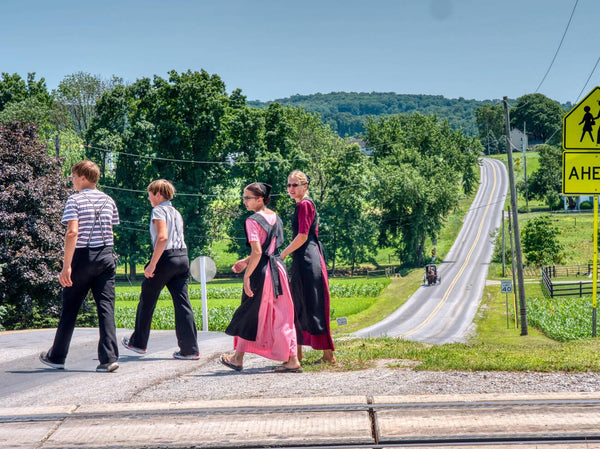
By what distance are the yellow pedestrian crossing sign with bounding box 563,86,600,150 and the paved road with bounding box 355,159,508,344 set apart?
319 inches

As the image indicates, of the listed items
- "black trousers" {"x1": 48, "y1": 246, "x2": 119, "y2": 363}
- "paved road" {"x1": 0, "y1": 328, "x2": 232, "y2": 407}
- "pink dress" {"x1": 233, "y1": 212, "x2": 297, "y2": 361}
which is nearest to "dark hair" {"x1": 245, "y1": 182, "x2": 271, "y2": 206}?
"pink dress" {"x1": 233, "y1": 212, "x2": 297, "y2": 361}

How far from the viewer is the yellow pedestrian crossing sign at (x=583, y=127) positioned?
13766 millimetres

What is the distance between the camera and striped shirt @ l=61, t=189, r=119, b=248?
7727 mm

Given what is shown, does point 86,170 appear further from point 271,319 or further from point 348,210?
point 348,210

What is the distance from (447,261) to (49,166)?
63.5 meters

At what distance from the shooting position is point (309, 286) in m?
8.08

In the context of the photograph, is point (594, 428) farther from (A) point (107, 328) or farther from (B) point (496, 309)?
(B) point (496, 309)

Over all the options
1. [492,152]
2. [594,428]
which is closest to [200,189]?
[594,428]

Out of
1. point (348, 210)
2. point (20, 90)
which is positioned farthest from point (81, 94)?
point (348, 210)

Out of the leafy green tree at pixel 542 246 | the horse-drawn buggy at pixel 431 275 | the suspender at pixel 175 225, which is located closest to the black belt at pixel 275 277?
the suspender at pixel 175 225

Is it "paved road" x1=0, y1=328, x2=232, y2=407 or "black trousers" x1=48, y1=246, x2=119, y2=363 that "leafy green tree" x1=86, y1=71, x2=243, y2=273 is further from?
"black trousers" x1=48, y1=246, x2=119, y2=363

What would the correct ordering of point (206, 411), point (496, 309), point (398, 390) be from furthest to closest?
point (496, 309)
point (398, 390)
point (206, 411)

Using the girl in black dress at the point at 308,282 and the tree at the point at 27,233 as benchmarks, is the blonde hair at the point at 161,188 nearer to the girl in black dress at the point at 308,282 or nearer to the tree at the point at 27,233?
the girl in black dress at the point at 308,282

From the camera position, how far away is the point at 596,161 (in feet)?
45.5
